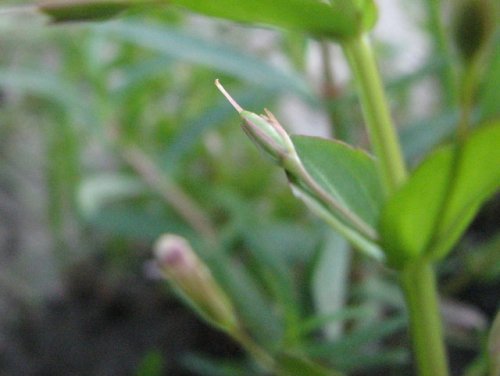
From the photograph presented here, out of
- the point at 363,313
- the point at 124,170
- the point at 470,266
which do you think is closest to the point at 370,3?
the point at 363,313

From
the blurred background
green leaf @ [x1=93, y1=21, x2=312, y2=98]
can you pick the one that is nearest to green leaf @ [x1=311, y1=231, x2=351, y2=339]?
the blurred background

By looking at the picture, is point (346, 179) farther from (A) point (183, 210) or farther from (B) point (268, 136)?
(A) point (183, 210)

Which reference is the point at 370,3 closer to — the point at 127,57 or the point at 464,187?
the point at 464,187

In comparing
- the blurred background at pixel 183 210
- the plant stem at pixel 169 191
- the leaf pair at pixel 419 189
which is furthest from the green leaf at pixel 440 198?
the plant stem at pixel 169 191

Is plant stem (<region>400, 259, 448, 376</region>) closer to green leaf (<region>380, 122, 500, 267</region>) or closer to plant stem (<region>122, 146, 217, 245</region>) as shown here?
Answer: green leaf (<region>380, 122, 500, 267</region>)

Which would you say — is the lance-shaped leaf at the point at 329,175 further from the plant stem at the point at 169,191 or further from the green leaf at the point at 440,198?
the plant stem at the point at 169,191

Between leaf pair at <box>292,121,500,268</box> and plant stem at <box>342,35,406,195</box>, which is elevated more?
plant stem at <box>342,35,406,195</box>

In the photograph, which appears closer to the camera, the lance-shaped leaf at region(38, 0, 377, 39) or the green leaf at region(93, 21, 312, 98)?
the lance-shaped leaf at region(38, 0, 377, 39)
